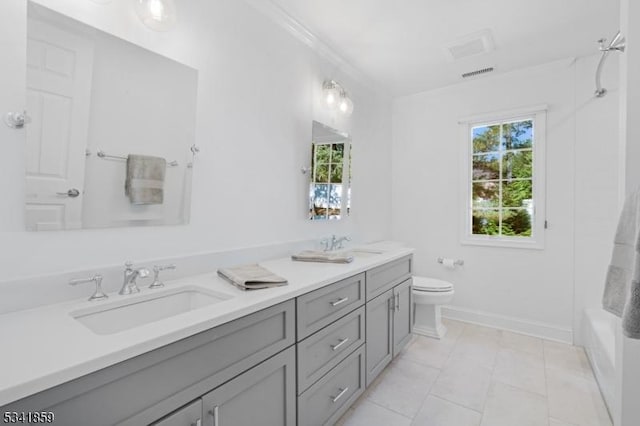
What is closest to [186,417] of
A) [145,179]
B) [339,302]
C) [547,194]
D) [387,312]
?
[339,302]

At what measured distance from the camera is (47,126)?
1.10 metres

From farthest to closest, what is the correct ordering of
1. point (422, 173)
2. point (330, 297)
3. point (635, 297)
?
point (422, 173)
point (330, 297)
point (635, 297)

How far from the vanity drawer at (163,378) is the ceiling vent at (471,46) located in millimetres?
2419

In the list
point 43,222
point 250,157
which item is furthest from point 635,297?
point 43,222

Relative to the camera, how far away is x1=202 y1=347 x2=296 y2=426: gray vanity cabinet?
0.98 meters

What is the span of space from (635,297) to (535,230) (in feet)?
7.48

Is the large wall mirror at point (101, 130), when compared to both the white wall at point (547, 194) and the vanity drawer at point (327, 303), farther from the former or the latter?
the white wall at point (547, 194)

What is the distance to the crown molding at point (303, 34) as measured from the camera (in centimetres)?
193

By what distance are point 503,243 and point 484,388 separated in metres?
1.48

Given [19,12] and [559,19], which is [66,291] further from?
[559,19]

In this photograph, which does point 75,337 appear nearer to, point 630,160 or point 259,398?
point 259,398

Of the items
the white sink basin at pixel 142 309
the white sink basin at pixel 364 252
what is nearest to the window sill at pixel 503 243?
the white sink basin at pixel 364 252

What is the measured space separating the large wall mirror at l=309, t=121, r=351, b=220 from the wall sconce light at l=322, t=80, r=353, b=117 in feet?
0.62

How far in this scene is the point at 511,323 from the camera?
2.95 metres
